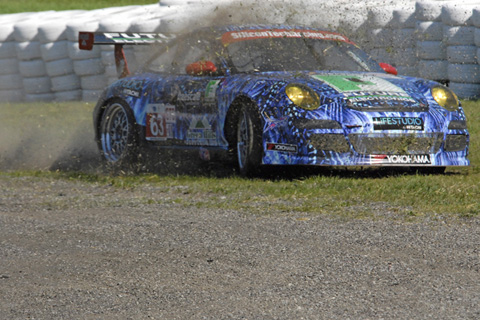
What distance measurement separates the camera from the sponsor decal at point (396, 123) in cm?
635

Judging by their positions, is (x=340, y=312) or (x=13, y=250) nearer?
(x=340, y=312)

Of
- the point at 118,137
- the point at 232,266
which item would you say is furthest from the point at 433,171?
the point at 232,266

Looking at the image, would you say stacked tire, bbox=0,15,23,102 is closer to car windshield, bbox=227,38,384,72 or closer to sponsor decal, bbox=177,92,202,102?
sponsor decal, bbox=177,92,202,102

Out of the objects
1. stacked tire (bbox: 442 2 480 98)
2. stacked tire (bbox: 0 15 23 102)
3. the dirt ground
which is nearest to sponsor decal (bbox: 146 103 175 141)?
the dirt ground

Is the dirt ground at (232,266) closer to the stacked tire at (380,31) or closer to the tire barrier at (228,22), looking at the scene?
the tire barrier at (228,22)

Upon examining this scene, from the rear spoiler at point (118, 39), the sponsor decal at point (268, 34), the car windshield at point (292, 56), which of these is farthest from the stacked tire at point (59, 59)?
the car windshield at point (292, 56)

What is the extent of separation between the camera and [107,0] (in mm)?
29328

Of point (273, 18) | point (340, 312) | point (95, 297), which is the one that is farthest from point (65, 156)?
point (340, 312)

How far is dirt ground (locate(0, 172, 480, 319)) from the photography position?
10.5 ft

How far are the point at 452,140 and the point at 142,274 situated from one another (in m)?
3.66

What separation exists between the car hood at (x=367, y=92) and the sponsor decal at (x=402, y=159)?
1.17 feet

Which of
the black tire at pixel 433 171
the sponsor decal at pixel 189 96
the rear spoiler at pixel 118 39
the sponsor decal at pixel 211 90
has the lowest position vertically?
the black tire at pixel 433 171

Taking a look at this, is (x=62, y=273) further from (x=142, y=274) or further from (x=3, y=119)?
(x=3, y=119)

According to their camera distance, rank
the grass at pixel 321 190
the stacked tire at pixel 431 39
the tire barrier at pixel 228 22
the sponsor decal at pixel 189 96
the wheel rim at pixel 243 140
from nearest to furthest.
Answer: the grass at pixel 321 190
the wheel rim at pixel 243 140
the sponsor decal at pixel 189 96
the tire barrier at pixel 228 22
the stacked tire at pixel 431 39
